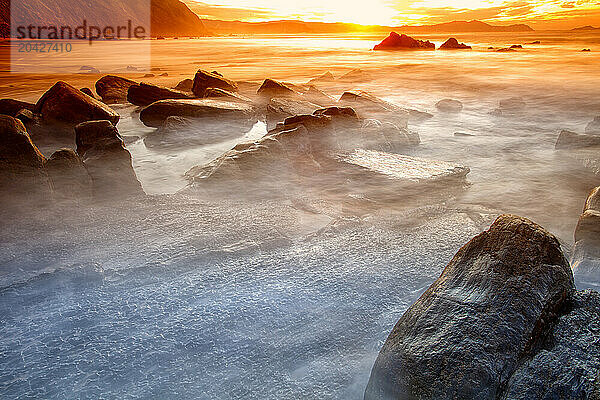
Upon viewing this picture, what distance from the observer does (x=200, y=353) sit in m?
2.16

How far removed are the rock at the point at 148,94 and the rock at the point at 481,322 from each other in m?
8.77

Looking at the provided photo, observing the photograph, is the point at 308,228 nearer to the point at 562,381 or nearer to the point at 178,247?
the point at 178,247

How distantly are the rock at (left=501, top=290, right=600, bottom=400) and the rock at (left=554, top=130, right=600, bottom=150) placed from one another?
535 cm

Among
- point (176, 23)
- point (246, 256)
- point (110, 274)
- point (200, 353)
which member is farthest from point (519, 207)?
point (176, 23)

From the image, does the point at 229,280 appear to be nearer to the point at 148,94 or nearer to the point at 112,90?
the point at 148,94

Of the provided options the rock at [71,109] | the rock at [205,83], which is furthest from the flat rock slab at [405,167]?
the rock at [205,83]

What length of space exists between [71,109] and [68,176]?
2941mm

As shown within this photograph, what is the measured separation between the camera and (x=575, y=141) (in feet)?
20.0

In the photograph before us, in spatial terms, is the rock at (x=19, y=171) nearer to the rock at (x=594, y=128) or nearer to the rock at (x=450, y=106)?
the rock at (x=594, y=128)

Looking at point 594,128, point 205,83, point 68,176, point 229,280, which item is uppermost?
point 205,83

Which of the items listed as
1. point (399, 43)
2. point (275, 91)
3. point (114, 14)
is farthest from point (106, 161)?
point (114, 14)

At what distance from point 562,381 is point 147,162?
553cm

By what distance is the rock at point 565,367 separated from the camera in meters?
1.36

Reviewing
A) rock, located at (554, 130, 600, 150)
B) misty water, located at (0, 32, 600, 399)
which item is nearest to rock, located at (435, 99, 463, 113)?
rock, located at (554, 130, 600, 150)
